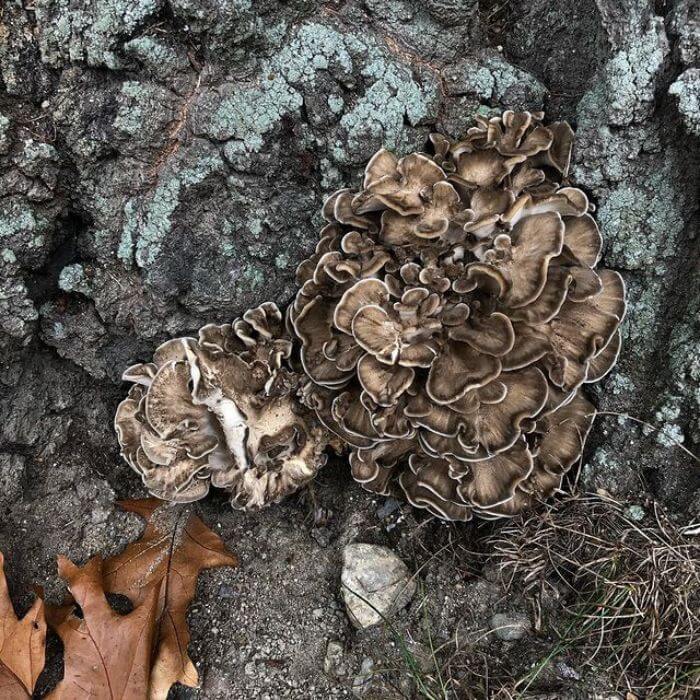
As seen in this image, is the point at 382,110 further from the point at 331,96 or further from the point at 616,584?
the point at 616,584

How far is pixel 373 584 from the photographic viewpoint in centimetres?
374

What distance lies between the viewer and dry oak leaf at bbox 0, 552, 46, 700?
340 cm

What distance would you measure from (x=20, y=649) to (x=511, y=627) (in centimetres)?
266

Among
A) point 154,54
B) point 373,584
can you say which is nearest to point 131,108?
point 154,54

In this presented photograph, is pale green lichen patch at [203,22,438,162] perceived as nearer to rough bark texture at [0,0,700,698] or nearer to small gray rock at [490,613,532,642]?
rough bark texture at [0,0,700,698]

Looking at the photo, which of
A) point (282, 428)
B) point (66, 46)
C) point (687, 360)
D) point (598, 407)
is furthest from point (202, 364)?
point (687, 360)

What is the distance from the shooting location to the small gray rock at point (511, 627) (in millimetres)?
3561

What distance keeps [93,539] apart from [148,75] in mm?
2787

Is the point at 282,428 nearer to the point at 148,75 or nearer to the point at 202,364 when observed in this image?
the point at 202,364

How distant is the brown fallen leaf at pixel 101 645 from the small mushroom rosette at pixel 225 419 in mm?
635

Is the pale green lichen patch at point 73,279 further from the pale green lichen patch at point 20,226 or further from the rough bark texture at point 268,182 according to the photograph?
the pale green lichen patch at point 20,226

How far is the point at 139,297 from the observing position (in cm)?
383

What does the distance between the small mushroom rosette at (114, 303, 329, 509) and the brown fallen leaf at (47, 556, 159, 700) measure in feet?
2.08

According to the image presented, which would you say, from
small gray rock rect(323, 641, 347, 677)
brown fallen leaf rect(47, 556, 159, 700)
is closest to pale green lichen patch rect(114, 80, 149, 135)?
brown fallen leaf rect(47, 556, 159, 700)
